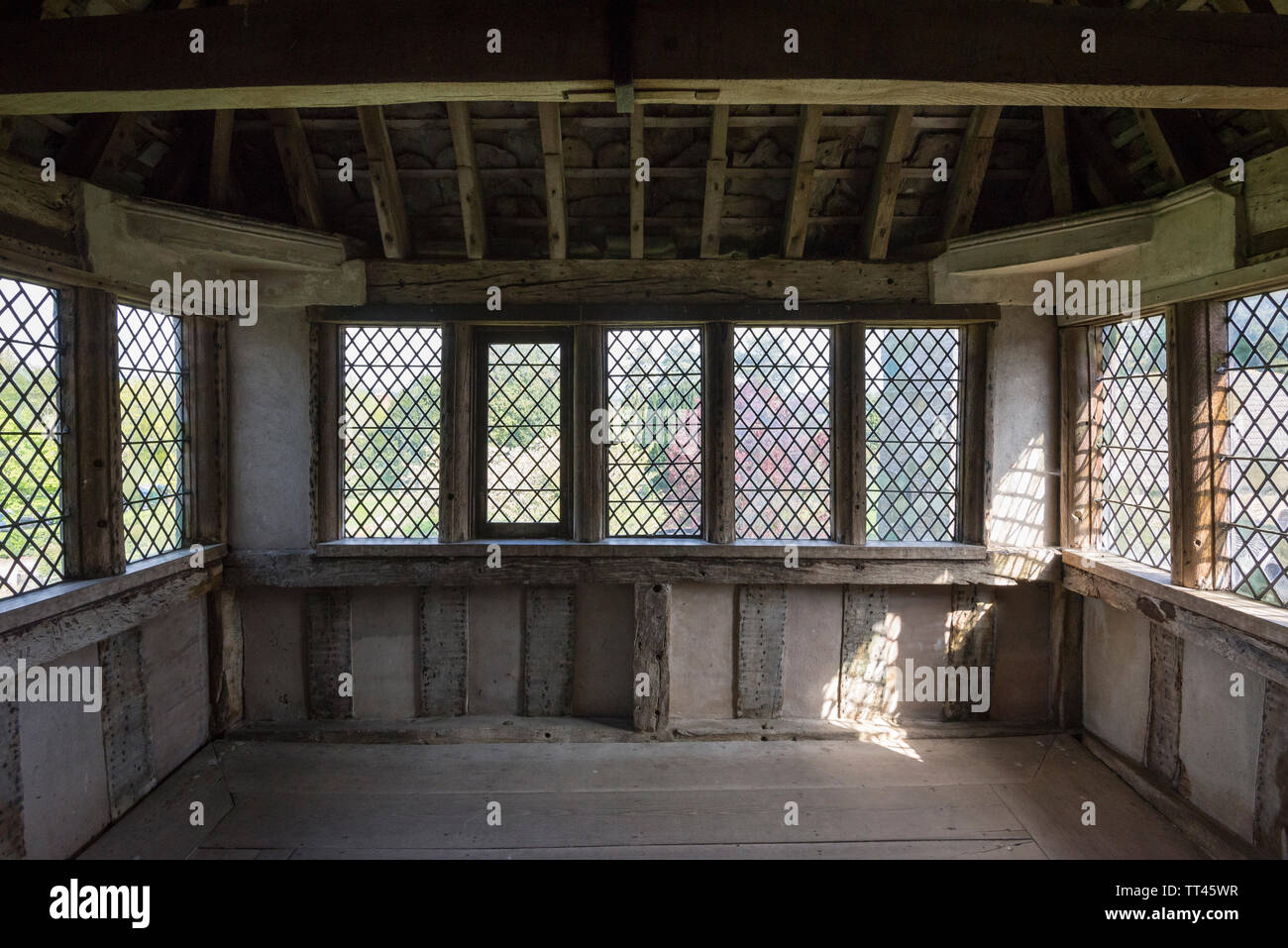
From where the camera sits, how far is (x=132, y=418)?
12.7ft

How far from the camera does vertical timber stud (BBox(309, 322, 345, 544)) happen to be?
177 inches

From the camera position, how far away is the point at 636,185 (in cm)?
415

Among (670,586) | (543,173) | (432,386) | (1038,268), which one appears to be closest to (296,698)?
(432,386)

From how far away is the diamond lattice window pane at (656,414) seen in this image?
4.62 m

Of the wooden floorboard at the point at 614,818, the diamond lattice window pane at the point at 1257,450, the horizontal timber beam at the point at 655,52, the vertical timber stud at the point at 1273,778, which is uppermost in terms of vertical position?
the horizontal timber beam at the point at 655,52

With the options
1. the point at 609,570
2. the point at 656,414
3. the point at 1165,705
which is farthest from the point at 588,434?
the point at 1165,705

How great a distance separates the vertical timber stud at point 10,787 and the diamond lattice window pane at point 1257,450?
20.9 feet

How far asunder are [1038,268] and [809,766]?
12.4ft

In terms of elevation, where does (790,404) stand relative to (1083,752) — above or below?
above

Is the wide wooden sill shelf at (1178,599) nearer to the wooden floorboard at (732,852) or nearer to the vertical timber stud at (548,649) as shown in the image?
the wooden floorboard at (732,852)

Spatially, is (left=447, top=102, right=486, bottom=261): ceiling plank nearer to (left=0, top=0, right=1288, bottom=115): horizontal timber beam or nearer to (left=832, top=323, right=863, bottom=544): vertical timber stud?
(left=0, top=0, right=1288, bottom=115): horizontal timber beam

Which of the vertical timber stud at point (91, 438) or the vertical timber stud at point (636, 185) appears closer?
the vertical timber stud at point (91, 438)

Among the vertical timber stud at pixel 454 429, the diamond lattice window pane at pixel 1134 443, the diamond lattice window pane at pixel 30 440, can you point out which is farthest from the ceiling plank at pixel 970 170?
the diamond lattice window pane at pixel 30 440
